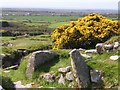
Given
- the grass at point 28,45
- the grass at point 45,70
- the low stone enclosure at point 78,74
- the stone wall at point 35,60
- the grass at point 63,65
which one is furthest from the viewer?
the grass at point 28,45

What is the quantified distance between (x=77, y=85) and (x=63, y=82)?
4.02ft

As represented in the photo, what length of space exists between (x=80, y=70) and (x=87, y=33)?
12954 millimetres

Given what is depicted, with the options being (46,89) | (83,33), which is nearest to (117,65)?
(46,89)

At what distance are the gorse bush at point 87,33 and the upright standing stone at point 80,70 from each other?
38.4ft

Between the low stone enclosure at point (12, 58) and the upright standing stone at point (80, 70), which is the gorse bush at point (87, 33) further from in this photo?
the upright standing stone at point (80, 70)

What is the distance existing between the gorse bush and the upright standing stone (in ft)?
38.4

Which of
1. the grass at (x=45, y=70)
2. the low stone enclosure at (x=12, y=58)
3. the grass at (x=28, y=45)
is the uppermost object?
the grass at (x=45, y=70)

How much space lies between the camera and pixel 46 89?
915 inches

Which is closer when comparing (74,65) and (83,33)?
(74,65)

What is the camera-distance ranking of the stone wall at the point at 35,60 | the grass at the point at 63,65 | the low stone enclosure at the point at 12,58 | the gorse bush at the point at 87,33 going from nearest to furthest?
the grass at the point at 63,65 < the stone wall at the point at 35,60 < the gorse bush at the point at 87,33 < the low stone enclosure at the point at 12,58

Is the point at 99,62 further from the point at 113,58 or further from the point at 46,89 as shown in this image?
the point at 46,89

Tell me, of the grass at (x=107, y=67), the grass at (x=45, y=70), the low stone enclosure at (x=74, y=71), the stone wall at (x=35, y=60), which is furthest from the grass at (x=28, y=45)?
the grass at (x=107, y=67)

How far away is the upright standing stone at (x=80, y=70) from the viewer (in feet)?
75.8

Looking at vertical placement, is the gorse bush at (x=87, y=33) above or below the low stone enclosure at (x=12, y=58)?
above
